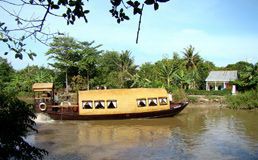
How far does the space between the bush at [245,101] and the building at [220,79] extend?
1444cm

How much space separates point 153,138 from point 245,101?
14.5 meters

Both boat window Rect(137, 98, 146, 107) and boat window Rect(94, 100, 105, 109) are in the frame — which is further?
boat window Rect(137, 98, 146, 107)

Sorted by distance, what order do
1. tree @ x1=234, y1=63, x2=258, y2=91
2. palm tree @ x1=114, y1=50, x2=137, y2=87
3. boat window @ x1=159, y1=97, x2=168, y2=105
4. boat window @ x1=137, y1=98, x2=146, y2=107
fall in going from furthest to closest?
palm tree @ x1=114, y1=50, x2=137, y2=87
tree @ x1=234, y1=63, x2=258, y2=91
boat window @ x1=159, y1=97, x2=168, y2=105
boat window @ x1=137, y1=98, x2=146, y2=107

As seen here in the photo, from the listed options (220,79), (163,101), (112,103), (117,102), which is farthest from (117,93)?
(220,79)

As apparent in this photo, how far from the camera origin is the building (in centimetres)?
4566

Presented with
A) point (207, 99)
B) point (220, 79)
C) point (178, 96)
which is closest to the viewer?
point (178, 96)

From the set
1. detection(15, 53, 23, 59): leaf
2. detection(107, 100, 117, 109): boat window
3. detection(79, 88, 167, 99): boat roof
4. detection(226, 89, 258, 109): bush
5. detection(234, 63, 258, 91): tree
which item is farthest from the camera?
detection(234, 63, 258, 91): tree

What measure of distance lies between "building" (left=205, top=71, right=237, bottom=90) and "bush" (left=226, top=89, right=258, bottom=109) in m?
14.4

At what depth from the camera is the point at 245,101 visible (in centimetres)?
3066

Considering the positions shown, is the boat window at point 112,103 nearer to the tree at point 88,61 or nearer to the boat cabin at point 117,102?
the boat cabin at point 117,102

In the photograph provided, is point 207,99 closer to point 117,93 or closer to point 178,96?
point 178,96

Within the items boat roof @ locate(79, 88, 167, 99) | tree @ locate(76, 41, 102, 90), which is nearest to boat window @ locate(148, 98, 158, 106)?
boat roof @ locate(79, 88, 167, 99)

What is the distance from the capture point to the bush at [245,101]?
30219mm

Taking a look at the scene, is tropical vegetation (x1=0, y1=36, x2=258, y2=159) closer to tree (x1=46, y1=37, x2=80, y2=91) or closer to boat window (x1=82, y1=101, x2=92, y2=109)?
tree (x1=46, y1=37, x2=80, y2=91)
